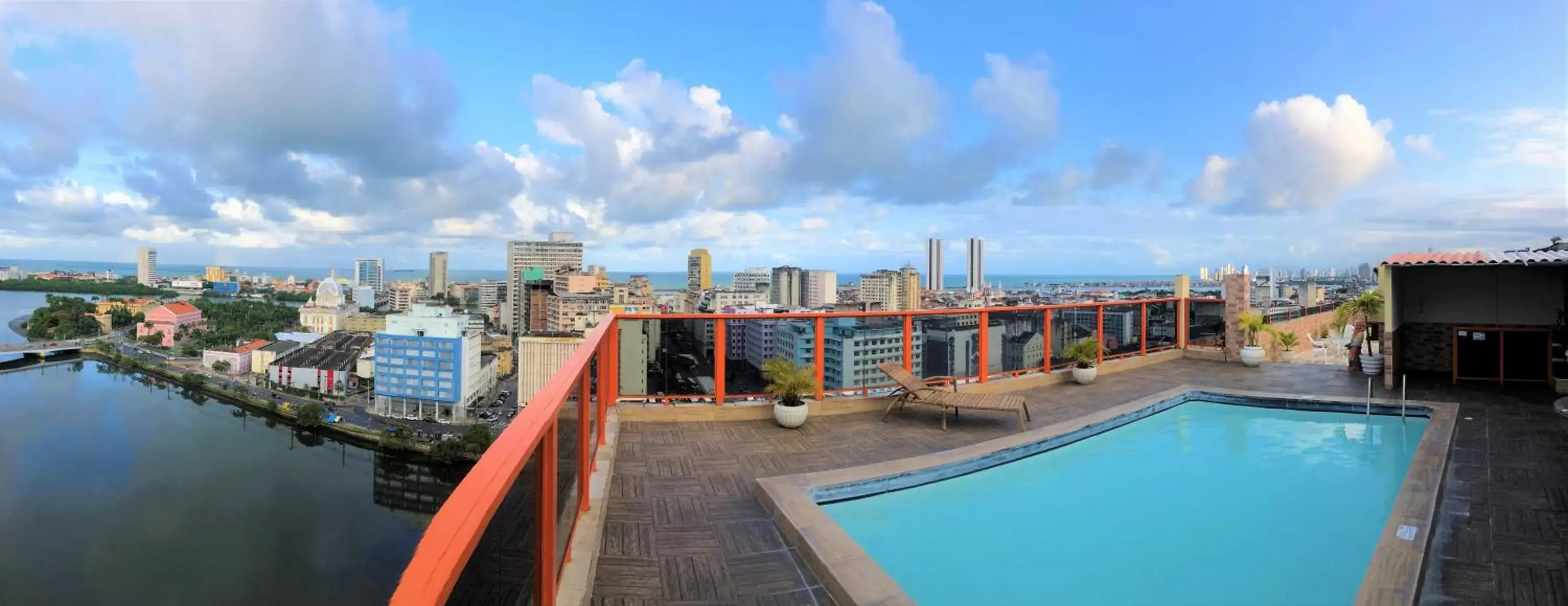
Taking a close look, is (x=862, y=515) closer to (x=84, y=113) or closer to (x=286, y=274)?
(x=84, y=113)

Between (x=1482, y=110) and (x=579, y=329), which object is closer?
(x=1482, y=110)

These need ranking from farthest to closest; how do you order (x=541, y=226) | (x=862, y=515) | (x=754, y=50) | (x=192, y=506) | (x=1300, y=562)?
(x=541, y=226) < (x=192, y=506) < (x=754, y=50) < (x=862, y=515) < (x=1300, y=562)

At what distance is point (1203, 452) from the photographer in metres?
5.89

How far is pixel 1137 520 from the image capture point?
439 centimetres

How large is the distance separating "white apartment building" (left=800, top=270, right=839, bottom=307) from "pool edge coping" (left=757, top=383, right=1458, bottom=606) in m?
79.7

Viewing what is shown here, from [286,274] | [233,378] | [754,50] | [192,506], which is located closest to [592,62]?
[754,50]

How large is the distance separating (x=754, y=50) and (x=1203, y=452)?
57.4 feet

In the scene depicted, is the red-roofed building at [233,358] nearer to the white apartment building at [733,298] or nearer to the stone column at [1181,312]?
the white apartment building at [733,298]

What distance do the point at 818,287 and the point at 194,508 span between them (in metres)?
→ 67.1

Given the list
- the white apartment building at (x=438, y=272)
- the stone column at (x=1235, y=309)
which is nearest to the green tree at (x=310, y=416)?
the white apartment building at (x=438, y=272)

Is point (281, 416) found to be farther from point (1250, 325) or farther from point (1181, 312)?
point (1250, 325)

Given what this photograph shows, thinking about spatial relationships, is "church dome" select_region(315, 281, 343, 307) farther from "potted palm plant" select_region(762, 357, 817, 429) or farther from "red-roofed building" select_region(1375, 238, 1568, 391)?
"red-roofed building" select_region(1375, 238, 1568, 391)

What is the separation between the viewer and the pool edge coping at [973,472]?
3070mm

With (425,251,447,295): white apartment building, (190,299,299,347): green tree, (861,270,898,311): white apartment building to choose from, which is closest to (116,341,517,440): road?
(190,299,299,347): green tree
